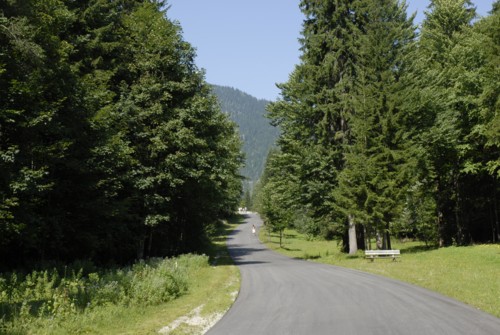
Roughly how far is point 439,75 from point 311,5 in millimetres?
11508

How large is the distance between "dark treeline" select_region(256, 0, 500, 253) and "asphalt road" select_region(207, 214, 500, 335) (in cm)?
1318

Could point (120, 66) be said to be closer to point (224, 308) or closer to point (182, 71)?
point (182, 71)

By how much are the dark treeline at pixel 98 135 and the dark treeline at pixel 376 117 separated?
684 centimetres

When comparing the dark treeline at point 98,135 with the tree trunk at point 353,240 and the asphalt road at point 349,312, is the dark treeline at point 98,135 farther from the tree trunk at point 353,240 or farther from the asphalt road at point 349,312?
the tree trunk at point 353,240

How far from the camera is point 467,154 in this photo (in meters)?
33.7

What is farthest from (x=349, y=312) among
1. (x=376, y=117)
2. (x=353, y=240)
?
(x=376, y=117)

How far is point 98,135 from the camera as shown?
2036cm

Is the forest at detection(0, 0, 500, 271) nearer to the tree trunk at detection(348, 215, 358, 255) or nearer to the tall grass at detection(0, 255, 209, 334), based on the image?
the tree trunk at detection(348, 215, 358, 255)

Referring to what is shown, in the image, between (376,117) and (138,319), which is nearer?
(138,319)

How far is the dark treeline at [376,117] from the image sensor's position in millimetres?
26875

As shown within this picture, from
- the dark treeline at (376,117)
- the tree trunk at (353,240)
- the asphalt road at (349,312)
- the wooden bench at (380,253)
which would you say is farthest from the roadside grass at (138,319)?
the tree trunk at (353,240)

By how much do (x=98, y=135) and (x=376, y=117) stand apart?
1855 centimetres

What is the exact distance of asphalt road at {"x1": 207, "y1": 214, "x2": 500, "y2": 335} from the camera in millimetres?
8578

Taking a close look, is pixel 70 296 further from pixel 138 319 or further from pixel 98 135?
pixel 98 135
